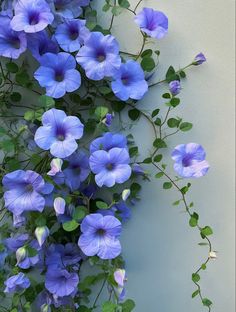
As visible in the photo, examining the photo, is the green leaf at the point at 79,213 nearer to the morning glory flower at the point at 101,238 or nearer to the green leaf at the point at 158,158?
the morning glory flower at the point at 101,238

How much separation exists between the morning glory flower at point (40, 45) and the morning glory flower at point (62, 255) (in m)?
0.43

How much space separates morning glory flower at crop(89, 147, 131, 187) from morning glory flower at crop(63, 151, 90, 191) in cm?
7

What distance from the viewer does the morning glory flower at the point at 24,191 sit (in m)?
0.87

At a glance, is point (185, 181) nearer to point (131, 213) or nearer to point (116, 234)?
point (131, 213)

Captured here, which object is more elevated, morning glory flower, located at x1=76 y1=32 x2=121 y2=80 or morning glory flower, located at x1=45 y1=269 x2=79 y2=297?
morning glory flower, located at x1=76 y1=32 x2=121 y2=80

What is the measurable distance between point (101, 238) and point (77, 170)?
170mm

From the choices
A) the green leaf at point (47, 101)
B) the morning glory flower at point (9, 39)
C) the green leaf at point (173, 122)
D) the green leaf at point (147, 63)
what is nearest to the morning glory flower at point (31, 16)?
the morning glory flower at point (9, 39)

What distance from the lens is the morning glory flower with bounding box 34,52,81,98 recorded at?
94 cm

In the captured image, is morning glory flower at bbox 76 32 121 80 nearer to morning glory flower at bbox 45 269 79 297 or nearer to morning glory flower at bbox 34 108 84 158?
morning glory flower at bbox 34 108 84 158

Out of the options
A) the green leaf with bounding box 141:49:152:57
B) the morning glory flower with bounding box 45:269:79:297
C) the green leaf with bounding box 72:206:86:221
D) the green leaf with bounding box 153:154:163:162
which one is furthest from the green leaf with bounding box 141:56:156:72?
the morning glory flower with bounding box 45:269:79:297

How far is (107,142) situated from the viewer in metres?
0.93

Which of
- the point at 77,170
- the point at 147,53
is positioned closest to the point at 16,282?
the point at 77,170

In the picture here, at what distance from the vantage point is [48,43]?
97 centimetres

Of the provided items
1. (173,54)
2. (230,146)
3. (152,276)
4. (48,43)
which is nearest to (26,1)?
(48,43)
